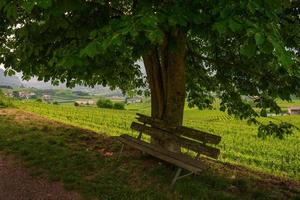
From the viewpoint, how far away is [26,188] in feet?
29.9

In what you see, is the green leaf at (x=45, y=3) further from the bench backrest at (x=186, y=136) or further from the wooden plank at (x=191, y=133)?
the wooden plank at (x=191, y=133)

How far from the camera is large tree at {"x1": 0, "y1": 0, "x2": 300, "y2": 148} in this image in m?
4.91

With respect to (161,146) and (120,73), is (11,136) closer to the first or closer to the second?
(120,73)

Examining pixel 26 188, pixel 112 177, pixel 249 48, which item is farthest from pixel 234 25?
pixel 26 188

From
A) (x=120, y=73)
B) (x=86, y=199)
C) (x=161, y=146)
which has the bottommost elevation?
(x=86, y=199)

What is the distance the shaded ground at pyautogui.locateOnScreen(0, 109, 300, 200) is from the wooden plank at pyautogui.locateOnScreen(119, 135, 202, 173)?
0.43 m

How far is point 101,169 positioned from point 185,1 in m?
5.61

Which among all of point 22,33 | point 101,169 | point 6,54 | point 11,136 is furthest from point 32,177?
point 11,136

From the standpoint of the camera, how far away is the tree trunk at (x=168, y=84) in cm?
1028

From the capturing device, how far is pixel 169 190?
8766mm

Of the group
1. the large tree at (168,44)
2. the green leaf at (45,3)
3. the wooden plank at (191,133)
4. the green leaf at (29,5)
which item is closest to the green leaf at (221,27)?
the large tree at (168,44)

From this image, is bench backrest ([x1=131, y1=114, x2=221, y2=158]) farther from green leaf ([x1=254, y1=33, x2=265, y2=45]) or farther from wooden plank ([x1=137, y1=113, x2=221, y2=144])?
green leaf ([x1=254, y1=33, x2=265, y2=45])

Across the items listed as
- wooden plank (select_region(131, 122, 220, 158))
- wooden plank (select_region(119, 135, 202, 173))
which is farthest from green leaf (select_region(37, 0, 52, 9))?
wooden plank (select_region(131, 122, 220, 158))

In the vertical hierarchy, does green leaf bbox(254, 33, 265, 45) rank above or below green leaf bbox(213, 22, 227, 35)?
below
